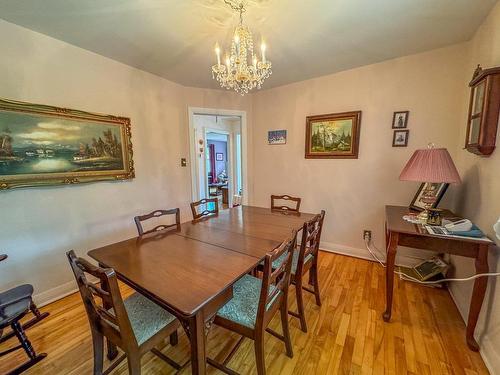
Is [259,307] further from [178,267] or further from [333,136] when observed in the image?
[333,136]

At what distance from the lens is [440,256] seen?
226cm

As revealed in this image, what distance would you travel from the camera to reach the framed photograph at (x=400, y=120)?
2.31 metres

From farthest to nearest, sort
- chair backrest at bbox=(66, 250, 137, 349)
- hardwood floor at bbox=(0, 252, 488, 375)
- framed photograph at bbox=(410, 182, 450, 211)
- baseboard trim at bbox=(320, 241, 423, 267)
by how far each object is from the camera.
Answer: baseboard trim at bbox=(320, 241, 423, 267) → framed photograph at bbox=(410, 182, 450, 211) → hardwood floor at bbox=(0, 252, 488, 375) → chair backrest at bbox=(66, 250, 137, 349)

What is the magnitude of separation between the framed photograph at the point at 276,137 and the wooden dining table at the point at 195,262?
5.22ft

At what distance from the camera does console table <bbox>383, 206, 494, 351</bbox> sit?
53.1 inches

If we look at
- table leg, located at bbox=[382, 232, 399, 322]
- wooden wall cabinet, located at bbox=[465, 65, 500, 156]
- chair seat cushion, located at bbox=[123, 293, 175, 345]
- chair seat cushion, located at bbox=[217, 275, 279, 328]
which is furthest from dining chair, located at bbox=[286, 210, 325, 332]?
wooden wall cabinet, located at bbox=[465, 65, 500, 156]

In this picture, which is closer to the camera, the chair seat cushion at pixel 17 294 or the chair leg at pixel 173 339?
the chair seat cushion at pixel 17 294

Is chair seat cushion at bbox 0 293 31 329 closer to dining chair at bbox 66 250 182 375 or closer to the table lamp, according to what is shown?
dining chair at bbox 66 250 182 375

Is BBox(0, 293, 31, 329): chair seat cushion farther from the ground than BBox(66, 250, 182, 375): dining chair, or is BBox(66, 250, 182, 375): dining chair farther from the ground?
BBox(66, 250, 182, 375): dining chair

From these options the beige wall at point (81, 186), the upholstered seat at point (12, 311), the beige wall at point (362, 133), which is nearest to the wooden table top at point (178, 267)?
the upholstered seat at point (12, 311)

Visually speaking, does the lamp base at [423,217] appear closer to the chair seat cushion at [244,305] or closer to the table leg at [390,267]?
the table leg at [390,267]

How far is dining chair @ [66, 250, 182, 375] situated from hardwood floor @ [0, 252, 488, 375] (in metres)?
0.39

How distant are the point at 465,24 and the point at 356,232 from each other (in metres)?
2.21

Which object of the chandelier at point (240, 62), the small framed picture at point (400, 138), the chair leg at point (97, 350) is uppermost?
the chandelier at point (240, 62)
